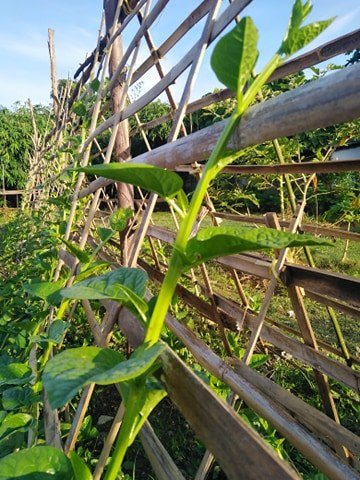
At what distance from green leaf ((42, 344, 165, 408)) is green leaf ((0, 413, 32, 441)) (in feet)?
1.83

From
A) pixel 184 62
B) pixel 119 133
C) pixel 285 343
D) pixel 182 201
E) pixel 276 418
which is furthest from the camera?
pixel 119 133

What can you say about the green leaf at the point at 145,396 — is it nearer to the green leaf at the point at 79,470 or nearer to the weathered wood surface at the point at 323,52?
the green leaf at the point at 79,470

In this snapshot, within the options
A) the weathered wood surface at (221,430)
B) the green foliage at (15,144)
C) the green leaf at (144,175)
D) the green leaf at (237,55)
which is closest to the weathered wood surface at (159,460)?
the weathered wood surface at (221,430)

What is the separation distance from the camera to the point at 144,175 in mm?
409

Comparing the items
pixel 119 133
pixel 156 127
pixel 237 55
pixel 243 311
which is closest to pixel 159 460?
pixel 237 55

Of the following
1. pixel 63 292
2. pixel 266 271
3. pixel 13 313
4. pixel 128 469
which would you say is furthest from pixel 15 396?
pixel 13 313

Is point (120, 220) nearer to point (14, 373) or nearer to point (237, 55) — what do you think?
point (14, 373)

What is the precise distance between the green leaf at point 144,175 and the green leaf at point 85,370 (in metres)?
0.17

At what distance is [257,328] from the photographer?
113 cm

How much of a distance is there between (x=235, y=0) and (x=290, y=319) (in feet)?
8.47

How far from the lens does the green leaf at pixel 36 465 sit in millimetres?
437

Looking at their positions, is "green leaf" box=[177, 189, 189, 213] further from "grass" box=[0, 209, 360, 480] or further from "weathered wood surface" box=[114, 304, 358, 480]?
"grass" box=[0, 209, 360, 480]

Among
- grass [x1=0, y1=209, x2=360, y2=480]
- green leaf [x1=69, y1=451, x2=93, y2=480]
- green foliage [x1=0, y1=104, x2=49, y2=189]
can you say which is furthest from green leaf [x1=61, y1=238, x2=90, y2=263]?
green foliage [x1=0, y1=104, x2=49, y2=189]

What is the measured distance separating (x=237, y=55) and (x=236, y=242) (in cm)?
19
